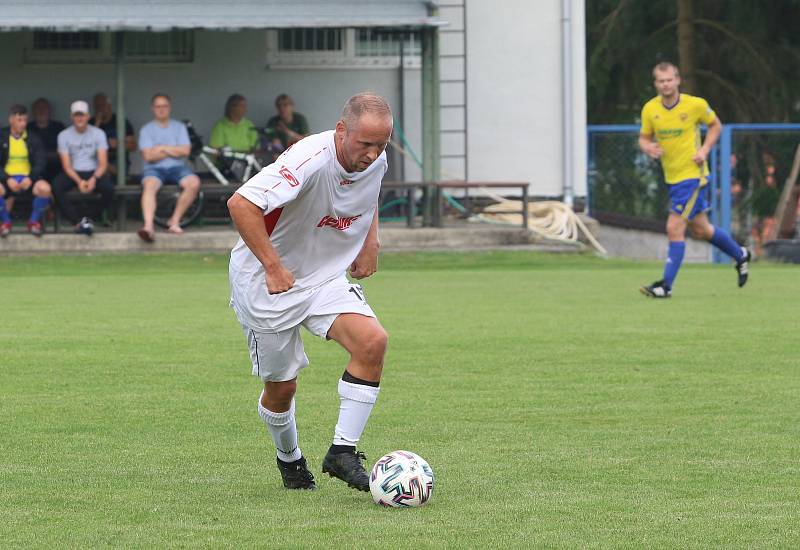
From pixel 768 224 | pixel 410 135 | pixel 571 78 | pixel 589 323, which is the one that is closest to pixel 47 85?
pixel 410 135

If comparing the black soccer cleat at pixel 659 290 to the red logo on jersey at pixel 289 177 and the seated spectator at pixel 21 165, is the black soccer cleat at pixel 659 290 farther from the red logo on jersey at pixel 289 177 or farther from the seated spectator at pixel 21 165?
the red logo on jersey at pixel 289 177

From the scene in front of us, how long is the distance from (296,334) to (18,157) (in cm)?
1592

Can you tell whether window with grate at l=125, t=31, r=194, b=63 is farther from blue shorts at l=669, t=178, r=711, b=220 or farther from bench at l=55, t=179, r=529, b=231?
blue shorts at l=669, t=178, r=711, b=220

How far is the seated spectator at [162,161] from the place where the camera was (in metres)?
22.0

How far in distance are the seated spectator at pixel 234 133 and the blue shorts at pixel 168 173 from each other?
1.30 meters

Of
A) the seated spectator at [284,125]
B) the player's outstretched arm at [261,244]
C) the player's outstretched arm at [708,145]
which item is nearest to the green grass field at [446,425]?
the player's outstretched arm at [261,244]

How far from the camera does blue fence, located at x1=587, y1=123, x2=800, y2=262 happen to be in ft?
85.3

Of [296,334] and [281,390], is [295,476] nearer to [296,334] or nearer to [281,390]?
[281,390]

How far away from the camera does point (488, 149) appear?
26172 mm

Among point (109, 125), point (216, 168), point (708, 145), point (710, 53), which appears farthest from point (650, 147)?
point (710, 53)

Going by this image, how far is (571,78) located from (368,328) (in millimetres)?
20113

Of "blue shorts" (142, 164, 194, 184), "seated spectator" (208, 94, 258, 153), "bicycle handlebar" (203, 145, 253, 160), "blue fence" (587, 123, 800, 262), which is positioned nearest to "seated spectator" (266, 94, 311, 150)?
"seated spectator" (208, 94, 258, 153)

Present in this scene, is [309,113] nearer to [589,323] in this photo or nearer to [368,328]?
[589,323]

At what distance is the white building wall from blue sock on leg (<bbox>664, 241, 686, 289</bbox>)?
1020 centimetres
